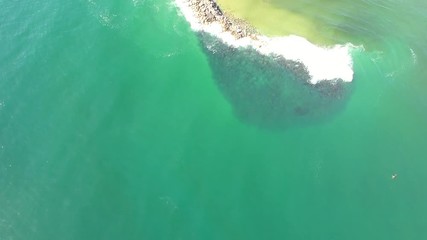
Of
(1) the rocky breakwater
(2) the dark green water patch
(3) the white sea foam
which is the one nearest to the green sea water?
(2) the dark green water patch

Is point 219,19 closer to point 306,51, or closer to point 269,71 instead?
point 269,71

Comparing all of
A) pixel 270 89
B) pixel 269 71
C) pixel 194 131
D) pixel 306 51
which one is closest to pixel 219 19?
pixel 269 71

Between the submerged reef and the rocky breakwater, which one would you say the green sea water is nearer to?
the submerged reef

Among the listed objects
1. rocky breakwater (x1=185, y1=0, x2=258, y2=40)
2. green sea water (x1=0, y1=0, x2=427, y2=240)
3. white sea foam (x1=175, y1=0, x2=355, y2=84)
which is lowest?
green sea water (x1=0, y1=0, x2=427, y2=240)

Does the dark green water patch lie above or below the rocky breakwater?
below

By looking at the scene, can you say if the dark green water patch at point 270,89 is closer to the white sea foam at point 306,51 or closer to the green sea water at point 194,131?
the green sea water at point 194,131

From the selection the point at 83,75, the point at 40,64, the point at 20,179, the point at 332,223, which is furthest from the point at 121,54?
the point at 332,223

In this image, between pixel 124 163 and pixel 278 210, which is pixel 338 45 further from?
pixel 124 163
